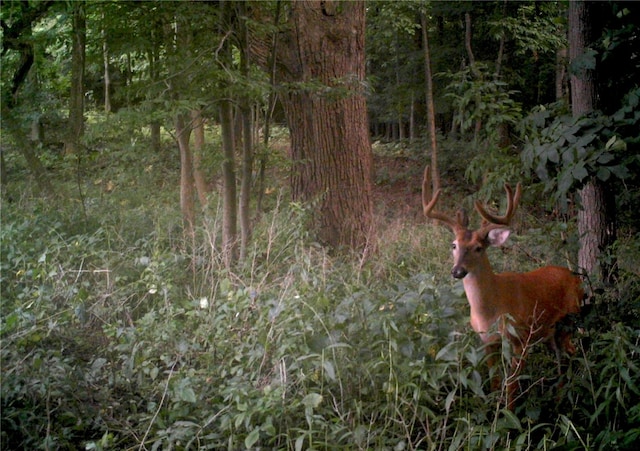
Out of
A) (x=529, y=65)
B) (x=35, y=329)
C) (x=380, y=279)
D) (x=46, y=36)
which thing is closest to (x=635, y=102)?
(x=380, y=279)

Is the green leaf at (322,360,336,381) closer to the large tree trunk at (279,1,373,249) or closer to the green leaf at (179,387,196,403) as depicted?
the green leaf at (179,387,196,403)

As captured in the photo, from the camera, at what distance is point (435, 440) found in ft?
12.2

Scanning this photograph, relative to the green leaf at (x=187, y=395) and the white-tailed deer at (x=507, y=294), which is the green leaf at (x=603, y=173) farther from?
the green leaf at (x=187, y=395)

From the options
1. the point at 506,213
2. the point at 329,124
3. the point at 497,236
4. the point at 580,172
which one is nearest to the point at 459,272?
the point at 497,236

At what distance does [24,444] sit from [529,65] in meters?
13.6

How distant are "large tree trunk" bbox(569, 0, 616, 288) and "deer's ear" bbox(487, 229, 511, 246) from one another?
1159 millimetres

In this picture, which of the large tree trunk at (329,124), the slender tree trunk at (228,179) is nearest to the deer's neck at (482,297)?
the slender tree trunk at (228,179)

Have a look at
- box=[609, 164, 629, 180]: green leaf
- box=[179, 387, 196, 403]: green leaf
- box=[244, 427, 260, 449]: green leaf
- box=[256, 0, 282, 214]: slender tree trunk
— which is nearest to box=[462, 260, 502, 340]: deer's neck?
box=[609, 164, 629, 180]: green leaf

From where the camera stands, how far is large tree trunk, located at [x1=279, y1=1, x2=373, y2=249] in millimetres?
7652

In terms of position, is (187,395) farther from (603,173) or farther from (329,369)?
(603,173)

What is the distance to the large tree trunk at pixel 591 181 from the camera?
216 inches

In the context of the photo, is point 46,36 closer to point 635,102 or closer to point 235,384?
point 235,384

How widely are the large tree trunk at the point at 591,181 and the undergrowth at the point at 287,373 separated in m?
0.71

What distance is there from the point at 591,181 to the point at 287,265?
246 centimetres
